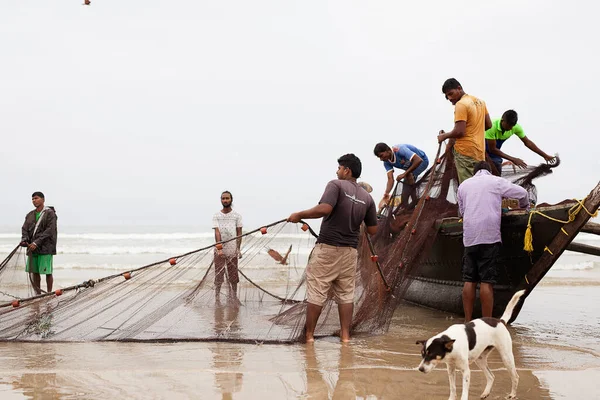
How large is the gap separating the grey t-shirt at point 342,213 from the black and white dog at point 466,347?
1.84m

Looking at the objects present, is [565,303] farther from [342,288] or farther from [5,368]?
[5,368]

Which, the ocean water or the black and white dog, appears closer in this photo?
the black and white dog

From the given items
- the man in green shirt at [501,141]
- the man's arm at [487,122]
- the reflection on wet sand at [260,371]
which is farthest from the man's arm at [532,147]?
the reflection on wet sand at [260,371]

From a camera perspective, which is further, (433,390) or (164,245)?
(164,245)

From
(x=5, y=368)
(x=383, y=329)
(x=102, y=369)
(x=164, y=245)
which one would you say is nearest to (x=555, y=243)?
(x=383, y=329)

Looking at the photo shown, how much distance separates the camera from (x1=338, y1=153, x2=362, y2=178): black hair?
17.5 ft

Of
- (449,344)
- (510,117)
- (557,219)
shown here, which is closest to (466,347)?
(449,344)

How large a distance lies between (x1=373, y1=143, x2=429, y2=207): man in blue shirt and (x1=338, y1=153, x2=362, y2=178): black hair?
2.36 m

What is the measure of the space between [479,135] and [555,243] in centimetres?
155

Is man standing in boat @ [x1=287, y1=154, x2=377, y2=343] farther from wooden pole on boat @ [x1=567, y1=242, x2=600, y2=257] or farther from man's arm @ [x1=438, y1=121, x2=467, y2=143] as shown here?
wooden pole on boat @ [x1=567, y1=242, x2=600, y2=257]

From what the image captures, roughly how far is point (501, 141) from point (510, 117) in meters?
0.45

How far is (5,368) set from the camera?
425 centimetres

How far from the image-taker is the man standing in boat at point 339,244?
5191mm

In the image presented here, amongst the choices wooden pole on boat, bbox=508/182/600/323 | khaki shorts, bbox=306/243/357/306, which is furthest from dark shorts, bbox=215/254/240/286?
wooden pole on boat, bbox=508/182/600/323
